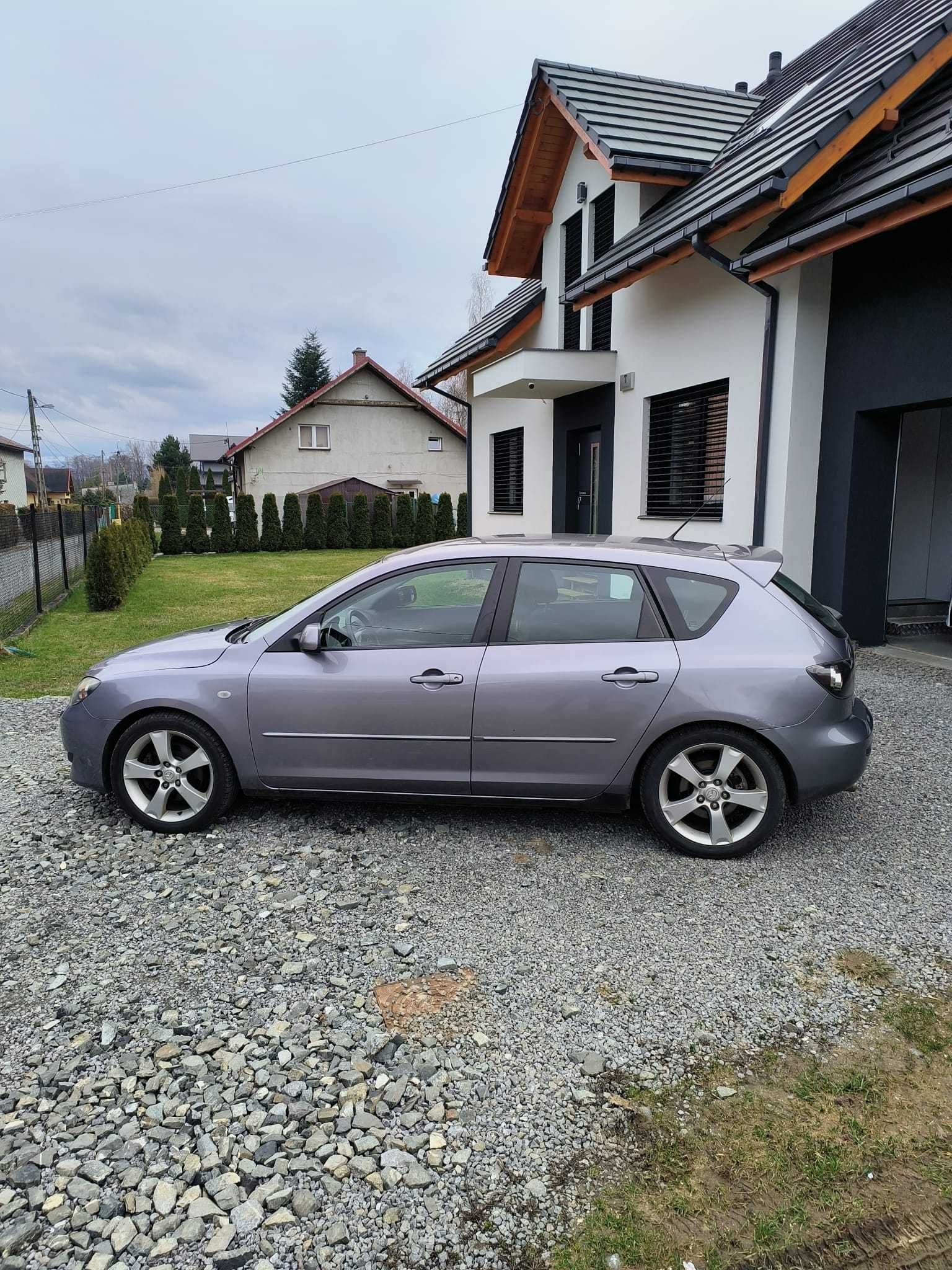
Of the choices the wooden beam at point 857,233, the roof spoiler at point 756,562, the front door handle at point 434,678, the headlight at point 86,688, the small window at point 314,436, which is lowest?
the headlight at point 86,688

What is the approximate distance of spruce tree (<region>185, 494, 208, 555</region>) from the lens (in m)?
28.8

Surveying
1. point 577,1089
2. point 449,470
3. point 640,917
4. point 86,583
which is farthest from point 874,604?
point 449,470

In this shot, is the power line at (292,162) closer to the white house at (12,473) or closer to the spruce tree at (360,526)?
the spruce tree at (360,526)

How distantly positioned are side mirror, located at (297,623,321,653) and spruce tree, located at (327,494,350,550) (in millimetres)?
26291

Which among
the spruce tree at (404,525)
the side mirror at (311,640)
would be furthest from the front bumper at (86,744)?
the spruce tree at (404,525)

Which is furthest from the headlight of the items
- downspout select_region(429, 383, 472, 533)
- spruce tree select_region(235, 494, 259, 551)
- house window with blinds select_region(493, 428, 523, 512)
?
spruce tree select_region(235, 494, 259, 551)

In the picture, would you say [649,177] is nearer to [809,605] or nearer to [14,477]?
[809,605]

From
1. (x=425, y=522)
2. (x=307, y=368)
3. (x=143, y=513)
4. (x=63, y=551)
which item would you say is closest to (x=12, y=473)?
(x=307, y=368)

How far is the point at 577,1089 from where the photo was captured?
2480mm

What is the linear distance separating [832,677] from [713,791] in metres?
0.75

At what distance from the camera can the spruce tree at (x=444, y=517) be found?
30547 millimetres

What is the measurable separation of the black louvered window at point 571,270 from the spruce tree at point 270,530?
702 inches

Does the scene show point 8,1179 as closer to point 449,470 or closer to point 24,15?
point 24,15

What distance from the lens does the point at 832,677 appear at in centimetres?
378
